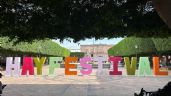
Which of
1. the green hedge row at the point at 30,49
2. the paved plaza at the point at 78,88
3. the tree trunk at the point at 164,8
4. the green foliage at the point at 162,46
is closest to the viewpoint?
the tree trunk at the point at 164,8

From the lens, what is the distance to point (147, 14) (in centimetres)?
948

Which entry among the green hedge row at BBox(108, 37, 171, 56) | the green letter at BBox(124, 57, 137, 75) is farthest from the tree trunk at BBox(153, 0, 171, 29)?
the green hedge row at BBox(108, 37, 171, 56)

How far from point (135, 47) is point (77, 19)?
187 ft

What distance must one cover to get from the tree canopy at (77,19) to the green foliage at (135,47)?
1510 inches

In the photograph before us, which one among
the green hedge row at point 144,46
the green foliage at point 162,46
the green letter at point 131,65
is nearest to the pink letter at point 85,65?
the green letter at point 131,65

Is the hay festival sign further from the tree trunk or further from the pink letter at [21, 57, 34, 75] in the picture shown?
the tree trunk

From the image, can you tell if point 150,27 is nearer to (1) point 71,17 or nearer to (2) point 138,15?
(2) point 138,15

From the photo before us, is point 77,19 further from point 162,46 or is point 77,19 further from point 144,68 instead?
point 162,46

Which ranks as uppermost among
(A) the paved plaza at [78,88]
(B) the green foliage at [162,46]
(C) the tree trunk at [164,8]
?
(B) the green foliage at [162,46]

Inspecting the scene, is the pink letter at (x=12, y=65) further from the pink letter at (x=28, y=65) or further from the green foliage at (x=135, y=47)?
the green foliage at (x=135, y=47)

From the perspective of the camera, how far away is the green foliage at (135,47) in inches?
2283

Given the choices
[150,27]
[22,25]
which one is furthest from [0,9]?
[150,27]

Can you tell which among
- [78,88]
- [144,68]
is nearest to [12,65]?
[144,68]

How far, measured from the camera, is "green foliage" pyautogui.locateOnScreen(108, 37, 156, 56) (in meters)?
58.0
